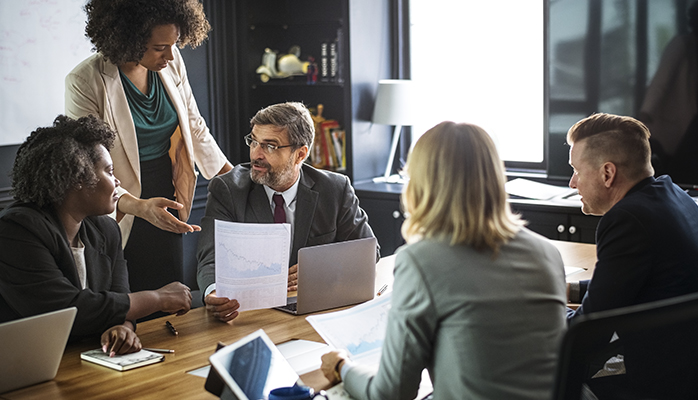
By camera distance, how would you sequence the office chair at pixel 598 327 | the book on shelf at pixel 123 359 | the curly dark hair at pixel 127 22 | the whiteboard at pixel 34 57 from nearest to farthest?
the office chair at pixel 598 327 < the book on shelf at pixel 123 359 < the curly dark hair at pixel 127 22 < the whiteboard at pixel 34 57

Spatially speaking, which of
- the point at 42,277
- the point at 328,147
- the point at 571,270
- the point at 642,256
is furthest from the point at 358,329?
the point at 328,147

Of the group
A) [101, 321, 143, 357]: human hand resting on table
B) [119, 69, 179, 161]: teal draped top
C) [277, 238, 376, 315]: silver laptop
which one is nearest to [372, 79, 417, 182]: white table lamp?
[119, 69, 179, 161]: teal draped top

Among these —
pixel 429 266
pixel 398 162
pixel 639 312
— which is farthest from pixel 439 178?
pixel 398 162

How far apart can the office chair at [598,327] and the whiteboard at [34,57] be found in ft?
10.6

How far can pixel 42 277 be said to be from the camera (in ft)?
5.75

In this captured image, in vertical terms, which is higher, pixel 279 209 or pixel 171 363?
pixel 279 209

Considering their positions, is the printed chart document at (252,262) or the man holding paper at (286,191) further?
the man holding paper at (286,191)

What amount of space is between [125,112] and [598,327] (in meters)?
2.14

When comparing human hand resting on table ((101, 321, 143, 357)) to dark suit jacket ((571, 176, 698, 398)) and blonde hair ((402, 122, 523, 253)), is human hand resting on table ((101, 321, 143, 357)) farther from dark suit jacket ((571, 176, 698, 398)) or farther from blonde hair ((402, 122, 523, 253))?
dark suit jacket ((571, 176, 698, 398))

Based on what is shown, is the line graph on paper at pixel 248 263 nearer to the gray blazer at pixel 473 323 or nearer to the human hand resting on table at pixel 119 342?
the human hand resting on table at pixel 119 342

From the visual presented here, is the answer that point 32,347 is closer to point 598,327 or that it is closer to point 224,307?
point 224,307

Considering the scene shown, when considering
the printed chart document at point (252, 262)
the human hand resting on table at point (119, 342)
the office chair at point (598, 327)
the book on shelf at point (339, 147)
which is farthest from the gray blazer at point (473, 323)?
the book on shelf at point (339, 147)

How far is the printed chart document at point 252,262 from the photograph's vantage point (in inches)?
71.1

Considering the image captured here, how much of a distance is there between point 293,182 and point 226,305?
2.39 feet
